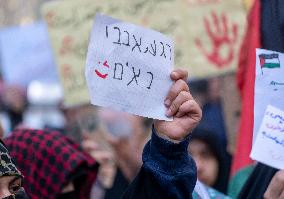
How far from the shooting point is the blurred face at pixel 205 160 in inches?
160

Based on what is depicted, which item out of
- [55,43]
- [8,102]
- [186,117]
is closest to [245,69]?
[55,43]

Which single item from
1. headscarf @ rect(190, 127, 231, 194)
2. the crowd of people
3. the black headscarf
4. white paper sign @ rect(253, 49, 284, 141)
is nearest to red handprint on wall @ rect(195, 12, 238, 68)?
the crowd of people

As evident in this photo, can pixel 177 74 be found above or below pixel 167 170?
above

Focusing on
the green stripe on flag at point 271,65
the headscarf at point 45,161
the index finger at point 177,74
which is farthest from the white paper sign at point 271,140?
the headscarf at point 45,161

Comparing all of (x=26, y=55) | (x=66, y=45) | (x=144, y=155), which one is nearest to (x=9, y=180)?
(x=144, y=155)

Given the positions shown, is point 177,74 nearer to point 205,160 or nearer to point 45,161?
point 45,161

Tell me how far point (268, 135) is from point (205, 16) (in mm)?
2198

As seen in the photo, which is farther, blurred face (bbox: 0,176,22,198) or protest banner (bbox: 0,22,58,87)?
protest banner (bbox: 0,22,58,87)

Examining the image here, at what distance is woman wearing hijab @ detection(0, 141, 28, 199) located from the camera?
241cm

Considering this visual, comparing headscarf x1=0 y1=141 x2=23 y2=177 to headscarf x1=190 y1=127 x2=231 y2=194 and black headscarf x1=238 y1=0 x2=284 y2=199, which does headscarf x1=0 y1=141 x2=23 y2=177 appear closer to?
black headscarf x1=238 y1=0 x2=284 y2=199

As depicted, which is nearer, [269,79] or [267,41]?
[269,79]

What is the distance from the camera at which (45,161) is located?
339 centimetres

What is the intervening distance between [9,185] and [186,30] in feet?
8.08

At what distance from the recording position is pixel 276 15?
11.3 ft
